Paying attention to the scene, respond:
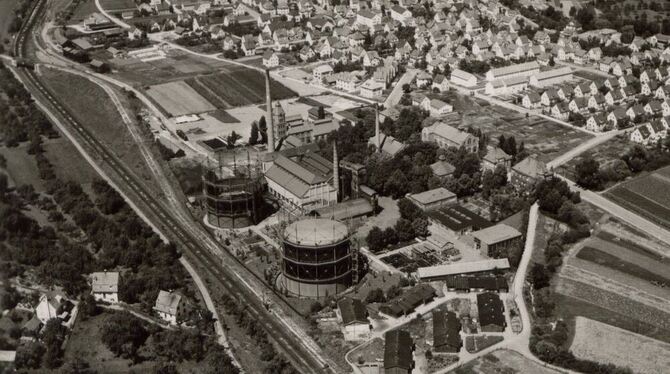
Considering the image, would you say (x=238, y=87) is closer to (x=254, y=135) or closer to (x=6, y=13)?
(x=254, y=135)

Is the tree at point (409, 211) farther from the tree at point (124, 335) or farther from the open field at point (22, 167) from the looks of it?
the open field at point (22, 167)

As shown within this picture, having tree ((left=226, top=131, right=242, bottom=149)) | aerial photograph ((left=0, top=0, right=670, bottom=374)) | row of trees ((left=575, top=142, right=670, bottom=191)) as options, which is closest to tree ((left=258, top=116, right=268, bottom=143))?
aerial photograph ((left=0, top=0, right=670, bottom=374))

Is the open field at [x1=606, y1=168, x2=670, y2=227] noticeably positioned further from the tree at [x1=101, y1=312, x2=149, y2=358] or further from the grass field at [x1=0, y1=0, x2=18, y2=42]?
the grass field at [x1=0, y1=0, x2=18, y2=42]

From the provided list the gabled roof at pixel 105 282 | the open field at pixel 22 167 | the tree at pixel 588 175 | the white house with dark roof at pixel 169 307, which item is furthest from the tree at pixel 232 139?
the tree at pixel 588 175

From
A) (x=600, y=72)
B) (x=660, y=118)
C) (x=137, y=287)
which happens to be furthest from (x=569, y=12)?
(x=137, y=287)

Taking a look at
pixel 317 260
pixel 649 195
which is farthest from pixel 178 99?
pixel 649 195

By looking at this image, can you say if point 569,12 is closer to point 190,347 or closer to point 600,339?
point 600,339
